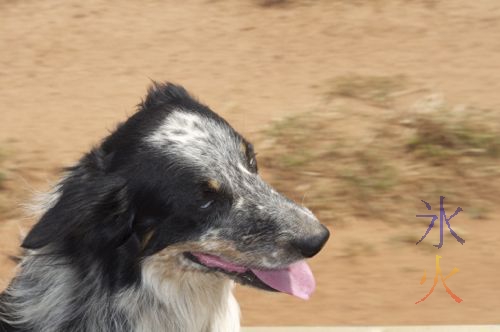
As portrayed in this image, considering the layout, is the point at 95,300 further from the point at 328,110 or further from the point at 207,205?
the point at 328,110

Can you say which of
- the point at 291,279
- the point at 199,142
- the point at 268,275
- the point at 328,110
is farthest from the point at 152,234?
the point at 328,110

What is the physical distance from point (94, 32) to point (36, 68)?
0.94 metres

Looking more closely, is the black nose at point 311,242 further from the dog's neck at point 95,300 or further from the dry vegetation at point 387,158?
the dry vegetation at point 387,158

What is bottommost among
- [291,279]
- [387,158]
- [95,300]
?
[387,158]

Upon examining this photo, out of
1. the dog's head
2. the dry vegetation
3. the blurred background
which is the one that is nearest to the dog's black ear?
the dog's head

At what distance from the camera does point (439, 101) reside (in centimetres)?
723

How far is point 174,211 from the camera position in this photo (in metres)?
3.32

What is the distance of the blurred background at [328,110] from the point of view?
5438 millimetres

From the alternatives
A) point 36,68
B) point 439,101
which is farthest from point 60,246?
point 36,68

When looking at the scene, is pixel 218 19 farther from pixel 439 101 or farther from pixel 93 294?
pixel 93 294

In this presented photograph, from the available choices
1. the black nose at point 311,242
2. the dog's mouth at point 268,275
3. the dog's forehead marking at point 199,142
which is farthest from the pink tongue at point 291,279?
the dog's forehead marking at point 199,142

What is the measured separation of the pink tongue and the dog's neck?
0.22 m

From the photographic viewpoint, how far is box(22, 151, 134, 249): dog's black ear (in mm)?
3154

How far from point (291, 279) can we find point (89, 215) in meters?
0.95
